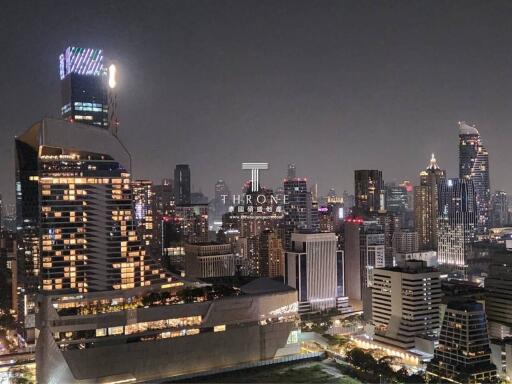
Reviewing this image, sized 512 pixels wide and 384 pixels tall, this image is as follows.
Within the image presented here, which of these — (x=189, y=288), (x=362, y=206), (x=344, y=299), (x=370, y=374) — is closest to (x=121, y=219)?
(x=189, y=288)

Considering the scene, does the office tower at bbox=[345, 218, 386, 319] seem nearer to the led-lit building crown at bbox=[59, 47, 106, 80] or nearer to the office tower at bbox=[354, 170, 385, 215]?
the office tower at bbox=[354, 170, 385, 215]

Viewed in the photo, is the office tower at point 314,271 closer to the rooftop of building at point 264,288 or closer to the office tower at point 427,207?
the rooftop of building at point 264,288

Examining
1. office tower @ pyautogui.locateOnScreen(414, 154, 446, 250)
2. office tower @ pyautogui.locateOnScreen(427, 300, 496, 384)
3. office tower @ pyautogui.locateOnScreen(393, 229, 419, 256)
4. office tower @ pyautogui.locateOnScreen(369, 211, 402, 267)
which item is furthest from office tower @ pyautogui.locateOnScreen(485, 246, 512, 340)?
office tower @ pyautogui.locateOnScreen(414, 154, 446, 250)

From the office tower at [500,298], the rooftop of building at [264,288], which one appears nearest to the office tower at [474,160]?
the office tower at [500,298]

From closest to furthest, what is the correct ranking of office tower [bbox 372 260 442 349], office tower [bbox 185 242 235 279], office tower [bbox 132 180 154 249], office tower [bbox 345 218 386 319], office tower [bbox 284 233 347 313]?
office tower [bbox 372 260 442 349], office tower [bbox 284 233 347 313], office tower [bbox 185 242 235 279], office tower [bbox 345 218 386 319], office tower [bbox 132 180 154 249]

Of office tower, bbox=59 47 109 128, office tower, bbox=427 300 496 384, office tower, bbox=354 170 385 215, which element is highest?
office tower, bbox=59 47 109 128

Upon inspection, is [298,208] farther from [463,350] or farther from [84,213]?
[84,213]

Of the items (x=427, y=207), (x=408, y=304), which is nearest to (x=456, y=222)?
(x=427, y=207)
